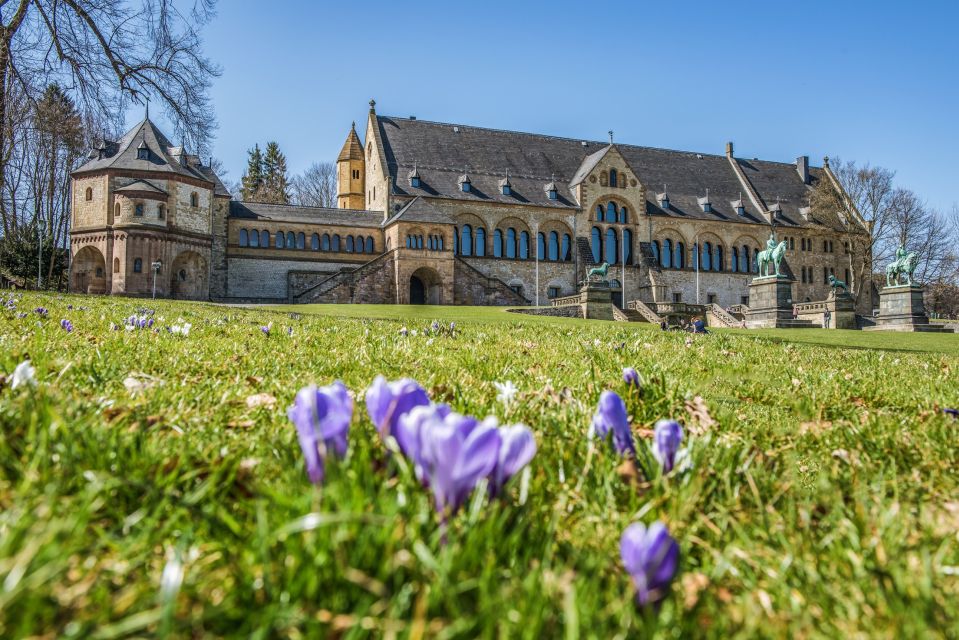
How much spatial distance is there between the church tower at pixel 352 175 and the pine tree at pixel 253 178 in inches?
722

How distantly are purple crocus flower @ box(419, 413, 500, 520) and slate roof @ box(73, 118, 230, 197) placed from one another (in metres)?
45.6

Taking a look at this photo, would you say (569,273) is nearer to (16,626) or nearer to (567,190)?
(567,190)

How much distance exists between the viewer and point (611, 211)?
5050 cm

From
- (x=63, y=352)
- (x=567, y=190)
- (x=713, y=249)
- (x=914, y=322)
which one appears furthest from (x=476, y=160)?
(x=63, y=352)

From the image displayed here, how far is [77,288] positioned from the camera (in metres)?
40.6

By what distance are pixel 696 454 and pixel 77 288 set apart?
46901 mm

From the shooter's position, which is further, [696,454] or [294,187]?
[294,187]

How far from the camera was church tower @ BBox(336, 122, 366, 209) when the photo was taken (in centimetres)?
5366

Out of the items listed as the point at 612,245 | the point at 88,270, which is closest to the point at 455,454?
the point at 88,270

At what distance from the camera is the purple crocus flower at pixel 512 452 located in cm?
104

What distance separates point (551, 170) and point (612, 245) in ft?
25.9

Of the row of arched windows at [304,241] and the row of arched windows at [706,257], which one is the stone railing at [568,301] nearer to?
the row of arched windows at [304,241]

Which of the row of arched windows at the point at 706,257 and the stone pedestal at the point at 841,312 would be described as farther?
the row of arched windows at the point at 706,257

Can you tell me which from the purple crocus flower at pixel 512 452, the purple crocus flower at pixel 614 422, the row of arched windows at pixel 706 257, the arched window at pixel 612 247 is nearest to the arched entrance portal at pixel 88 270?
the arched window at pixel 612 247
